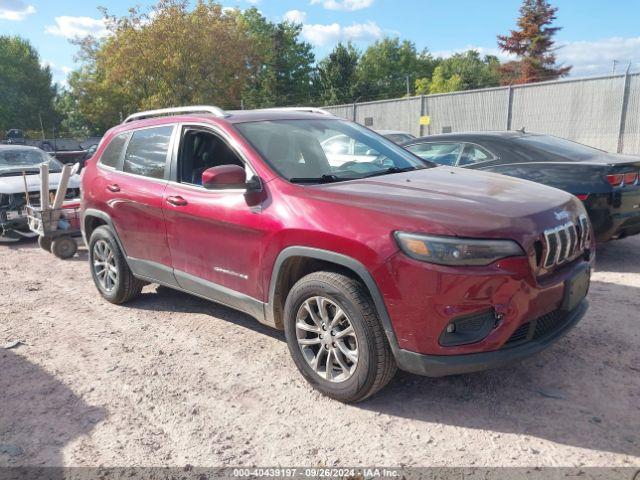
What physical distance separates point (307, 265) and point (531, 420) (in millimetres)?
1604

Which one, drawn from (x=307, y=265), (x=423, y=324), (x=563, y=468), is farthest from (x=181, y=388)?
(x=563, y=468)

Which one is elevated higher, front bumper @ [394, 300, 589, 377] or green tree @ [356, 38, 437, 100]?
green tree @ [356, 38, 437, 100]

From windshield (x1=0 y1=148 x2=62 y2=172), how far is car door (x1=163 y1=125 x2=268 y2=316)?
6698mm

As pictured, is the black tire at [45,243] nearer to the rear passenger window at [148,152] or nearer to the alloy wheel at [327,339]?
the rear passenger window at [148,152]

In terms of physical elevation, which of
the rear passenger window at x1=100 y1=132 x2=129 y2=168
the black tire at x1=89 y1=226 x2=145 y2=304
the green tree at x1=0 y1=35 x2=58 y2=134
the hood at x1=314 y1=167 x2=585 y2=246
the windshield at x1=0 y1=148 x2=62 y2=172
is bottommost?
the black tire at x1=89 y1=226 x2=145 y2=304

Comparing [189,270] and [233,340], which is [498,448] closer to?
[233,340]

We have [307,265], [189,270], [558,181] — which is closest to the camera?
[307,265]

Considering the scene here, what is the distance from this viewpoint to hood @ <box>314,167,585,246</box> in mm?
2762

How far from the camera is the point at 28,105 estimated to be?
5791 cm

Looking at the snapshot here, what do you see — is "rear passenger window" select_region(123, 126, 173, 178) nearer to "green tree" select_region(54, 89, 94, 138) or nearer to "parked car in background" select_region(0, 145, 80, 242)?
"parked car in background" select_region(0, 145, 80, 242)

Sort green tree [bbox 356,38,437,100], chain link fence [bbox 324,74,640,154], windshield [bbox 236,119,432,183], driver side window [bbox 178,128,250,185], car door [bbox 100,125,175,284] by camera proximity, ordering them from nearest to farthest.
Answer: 1. windshield [bbox 236,119,432,183]
2. driver side window [bbox 178,128,250,185]
3. car door [bbox 100,125,175,284]
4. chain link fence [bbox 324,74,640,154]
5. green tree [bbox 356,38,437,100]

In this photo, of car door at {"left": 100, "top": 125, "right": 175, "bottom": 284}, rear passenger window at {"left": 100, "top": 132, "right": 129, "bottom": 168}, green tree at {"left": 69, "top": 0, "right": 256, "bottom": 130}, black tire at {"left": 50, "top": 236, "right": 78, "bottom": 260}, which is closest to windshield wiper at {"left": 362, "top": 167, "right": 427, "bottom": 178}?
car door at {"left": 100, "top": 125, "right": 175, "bottom": 284}

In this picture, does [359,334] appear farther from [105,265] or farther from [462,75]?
[462,75]

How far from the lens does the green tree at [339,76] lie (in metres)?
51.4
